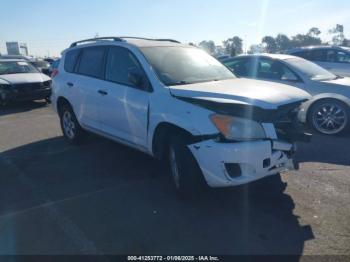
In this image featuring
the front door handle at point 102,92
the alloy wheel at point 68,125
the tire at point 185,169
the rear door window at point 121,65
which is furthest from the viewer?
the alloy wheel at point 68,125

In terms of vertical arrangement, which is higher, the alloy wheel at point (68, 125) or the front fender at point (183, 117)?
the front fender at point (183, 117)

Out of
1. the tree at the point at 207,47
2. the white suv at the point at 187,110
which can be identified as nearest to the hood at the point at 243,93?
the white suv at the point at 187,110

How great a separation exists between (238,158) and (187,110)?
2.53 feet

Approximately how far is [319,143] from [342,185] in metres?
Answer: 1.97

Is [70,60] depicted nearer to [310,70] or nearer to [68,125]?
[68,125]

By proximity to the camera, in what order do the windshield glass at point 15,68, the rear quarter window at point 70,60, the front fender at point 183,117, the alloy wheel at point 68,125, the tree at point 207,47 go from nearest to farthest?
the front fender at point 183,117
the tree at point 207,47
the rear quarter window at point 70,60
the alloy wheel at point 68,125
the windshield glass at point 15,68

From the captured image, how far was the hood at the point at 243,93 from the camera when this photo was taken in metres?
3.56

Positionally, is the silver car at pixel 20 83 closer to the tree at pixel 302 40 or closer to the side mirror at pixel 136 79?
the side mirror at pixel 136 79

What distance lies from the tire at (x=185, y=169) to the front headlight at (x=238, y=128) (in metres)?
0.47

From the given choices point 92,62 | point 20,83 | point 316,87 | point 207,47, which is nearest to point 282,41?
point 20,83

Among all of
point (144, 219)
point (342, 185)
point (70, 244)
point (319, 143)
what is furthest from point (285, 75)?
point (70, 244)

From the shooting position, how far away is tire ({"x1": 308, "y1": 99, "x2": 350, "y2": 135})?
6.55m

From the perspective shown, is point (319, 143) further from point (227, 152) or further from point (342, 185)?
point (227, 152)

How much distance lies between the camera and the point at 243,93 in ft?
12.2
